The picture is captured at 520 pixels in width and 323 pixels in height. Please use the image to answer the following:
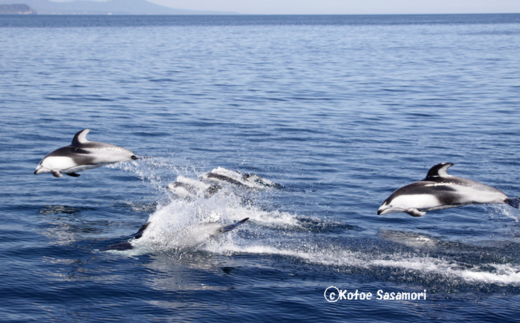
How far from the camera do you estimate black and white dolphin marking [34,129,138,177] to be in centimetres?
1173

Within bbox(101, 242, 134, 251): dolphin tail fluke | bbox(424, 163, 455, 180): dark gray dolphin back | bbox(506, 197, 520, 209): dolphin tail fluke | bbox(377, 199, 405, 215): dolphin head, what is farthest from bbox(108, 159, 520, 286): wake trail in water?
bbox(424, 163, 455, 180): dark gray dolphin back

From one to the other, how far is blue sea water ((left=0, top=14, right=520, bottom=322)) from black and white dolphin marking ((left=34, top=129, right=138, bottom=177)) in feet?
3.64

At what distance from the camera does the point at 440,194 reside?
999 cm

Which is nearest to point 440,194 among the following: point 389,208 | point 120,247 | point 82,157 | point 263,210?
point 389,208

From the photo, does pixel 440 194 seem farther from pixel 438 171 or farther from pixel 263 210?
pixel 263 210

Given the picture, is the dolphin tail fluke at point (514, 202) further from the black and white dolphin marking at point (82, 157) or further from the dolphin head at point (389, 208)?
the black and white dolphin marking at point (82, 157)

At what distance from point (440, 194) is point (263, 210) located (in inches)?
172

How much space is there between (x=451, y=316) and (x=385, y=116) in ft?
56.4

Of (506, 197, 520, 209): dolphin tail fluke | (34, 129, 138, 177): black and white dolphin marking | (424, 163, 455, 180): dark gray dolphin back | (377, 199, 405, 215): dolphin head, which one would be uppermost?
(424, 163, 455, 180): dark gray dolphin back

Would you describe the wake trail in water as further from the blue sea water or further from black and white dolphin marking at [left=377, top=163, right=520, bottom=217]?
black and white dolphin marking at [left=377, top=163, right=520, bottom=217]

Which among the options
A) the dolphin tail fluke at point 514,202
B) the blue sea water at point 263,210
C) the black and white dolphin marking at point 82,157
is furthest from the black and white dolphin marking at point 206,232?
the dolphin tail fluke at point 514,202

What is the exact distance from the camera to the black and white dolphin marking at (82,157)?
462 inches

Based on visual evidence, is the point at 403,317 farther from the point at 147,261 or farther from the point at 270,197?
the point at 270,197

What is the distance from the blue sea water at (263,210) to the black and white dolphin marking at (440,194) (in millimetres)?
858
